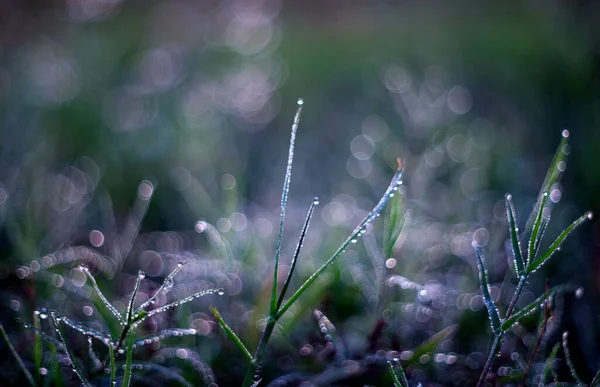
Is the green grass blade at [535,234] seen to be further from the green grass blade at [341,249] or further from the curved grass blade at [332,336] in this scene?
the curved grass blade at [332,336]

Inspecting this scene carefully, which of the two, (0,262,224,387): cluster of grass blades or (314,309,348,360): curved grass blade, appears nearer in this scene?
(0,262,224,387): cluster of grass blades

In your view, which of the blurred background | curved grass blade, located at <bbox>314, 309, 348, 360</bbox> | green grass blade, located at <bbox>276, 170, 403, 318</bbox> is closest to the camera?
green grass blade, located at <bbox>276, 170, 403, 318</bbox>

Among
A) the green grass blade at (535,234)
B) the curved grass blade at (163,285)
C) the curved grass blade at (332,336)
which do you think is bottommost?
the curved grass blade at (332,336)

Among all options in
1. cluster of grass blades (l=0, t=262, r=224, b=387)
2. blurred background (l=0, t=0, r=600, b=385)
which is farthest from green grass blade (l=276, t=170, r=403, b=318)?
blurred background (l=0, t=0, r=600, b=385)

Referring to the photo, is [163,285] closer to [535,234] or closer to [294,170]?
[535,234]

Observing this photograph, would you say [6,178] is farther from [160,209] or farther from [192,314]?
[192,314]

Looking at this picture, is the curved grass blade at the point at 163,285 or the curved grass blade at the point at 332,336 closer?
the curved grass blade at the point at 163,285

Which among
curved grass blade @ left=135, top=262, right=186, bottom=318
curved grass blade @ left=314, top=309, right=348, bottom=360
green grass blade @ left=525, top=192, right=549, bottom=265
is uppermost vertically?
green grass blade @ left=525, top=192, right=549, bottom=265

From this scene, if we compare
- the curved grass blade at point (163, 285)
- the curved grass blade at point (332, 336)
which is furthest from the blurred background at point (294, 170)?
the curved grass blade at point (163, 285)

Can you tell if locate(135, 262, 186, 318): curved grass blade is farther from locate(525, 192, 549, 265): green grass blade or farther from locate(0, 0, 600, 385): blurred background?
locate(525, 192, 549, 265): green grass blade

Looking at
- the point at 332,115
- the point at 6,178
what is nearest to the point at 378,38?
the point at 332,115
